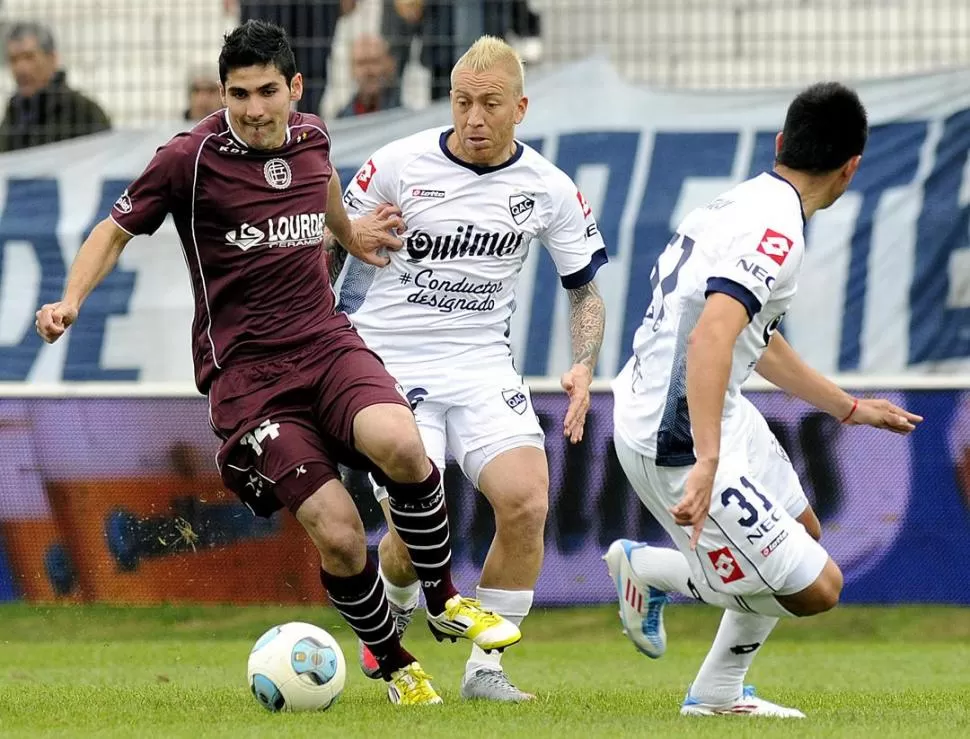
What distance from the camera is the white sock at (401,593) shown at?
23.9ft

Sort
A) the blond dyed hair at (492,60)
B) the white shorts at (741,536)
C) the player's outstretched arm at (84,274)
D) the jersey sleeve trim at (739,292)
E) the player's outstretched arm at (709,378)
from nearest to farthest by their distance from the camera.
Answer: the player's outstretched arm at (709,378) → the jersey sleeve trim at (739,292) → the player's outstretched arm at (84,274) → the white shorts at (741,536) → the blond dyed hair at (492,60)

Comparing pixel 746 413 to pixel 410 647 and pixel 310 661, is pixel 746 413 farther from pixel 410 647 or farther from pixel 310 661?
pixel 410 647

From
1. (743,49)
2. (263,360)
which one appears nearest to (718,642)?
(263,360)

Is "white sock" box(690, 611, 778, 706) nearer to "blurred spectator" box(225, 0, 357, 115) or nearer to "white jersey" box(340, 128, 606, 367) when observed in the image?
"white jersey" box(340, 128, 606, 367)

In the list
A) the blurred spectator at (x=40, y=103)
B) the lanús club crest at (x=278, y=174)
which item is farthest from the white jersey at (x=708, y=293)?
the blurred spectator at (x=40, y=103)

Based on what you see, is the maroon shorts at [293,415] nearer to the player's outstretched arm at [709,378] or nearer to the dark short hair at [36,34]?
the player's outstretched arm at [709,378]

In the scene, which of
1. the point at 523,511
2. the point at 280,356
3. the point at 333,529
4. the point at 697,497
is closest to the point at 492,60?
the point at 280,356

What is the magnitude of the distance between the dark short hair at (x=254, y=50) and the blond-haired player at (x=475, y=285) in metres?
0.86

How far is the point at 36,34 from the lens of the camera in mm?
12109

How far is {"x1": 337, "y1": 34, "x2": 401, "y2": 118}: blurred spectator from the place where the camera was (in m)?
11.9

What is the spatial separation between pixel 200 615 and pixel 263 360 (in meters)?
3.99

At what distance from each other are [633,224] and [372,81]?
2.05 meters

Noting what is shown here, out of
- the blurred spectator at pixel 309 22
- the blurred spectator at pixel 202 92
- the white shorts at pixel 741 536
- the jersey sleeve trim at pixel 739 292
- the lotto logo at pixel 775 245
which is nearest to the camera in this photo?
the jersey sleeve trim at pixel 739 292

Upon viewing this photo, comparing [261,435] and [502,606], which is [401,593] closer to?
[502,606]
